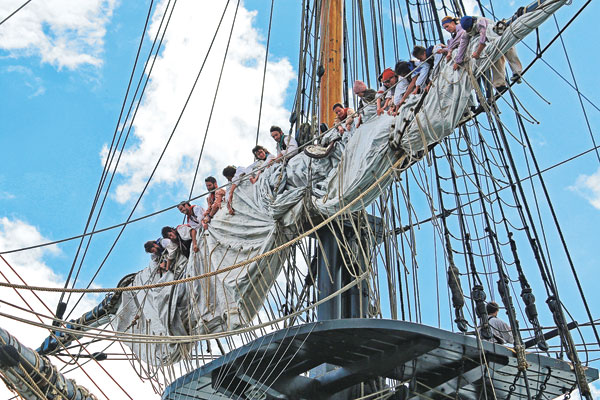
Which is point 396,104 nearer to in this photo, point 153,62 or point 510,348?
point 510,348

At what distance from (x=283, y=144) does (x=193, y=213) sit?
1434mm

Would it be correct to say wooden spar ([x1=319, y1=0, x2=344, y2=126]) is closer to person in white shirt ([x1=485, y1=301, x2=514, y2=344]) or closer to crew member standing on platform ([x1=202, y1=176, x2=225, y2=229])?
crew member standing on platform ([x1=202, y1=176, x2=225, y2=229])

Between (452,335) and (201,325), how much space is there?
3082mm

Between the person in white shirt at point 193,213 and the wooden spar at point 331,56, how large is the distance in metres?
1.99

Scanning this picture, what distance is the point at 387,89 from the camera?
23.1 ft

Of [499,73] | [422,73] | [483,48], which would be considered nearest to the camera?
[499,73]

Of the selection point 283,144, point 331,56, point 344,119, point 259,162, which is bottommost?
point 344,119

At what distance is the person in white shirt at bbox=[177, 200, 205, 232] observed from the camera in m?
8.66

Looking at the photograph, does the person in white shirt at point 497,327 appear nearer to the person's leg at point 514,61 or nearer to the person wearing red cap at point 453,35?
the person's leg at point 514,61

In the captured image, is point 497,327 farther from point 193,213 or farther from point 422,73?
point 193,213

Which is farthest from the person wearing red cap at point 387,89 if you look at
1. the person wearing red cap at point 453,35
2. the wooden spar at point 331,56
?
the wooden spar at point 331,56

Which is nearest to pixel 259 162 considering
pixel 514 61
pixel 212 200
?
pixel 212 200

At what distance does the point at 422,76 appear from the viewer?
6582 mm

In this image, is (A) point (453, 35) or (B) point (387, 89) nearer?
(A) point (453, 35)
